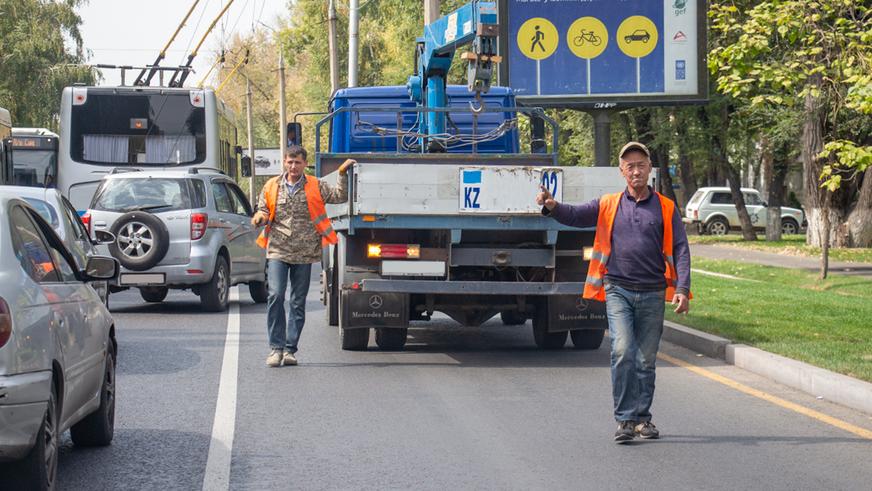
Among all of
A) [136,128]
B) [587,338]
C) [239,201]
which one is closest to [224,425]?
[587,338]

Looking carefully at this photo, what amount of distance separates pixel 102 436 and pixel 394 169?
4.50 m

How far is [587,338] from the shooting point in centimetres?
1335

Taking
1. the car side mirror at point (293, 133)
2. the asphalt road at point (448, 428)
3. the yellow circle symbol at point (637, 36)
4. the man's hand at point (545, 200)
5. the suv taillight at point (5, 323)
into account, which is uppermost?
the yellow circle symbol at point (637, 36)

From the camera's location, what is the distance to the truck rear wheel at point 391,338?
1313 cm

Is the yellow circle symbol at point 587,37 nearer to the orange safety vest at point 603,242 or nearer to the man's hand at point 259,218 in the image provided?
the man's hand at point 259,218

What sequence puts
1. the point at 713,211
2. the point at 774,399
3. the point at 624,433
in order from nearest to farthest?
the point at 624,433
the point at 774,399
the point at 713,211

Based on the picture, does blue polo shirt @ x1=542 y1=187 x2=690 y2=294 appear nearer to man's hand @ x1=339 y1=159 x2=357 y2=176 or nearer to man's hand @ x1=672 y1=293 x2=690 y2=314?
man's hand @ x1=672 y1=293 x2=690 y2=314

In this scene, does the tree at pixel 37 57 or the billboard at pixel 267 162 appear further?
the billboard at pixel 267 162

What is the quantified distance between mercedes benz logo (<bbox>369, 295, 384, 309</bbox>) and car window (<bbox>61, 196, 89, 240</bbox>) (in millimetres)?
2495

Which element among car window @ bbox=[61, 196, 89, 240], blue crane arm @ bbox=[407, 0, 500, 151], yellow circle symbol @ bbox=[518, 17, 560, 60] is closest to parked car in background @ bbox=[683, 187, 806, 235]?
yellow circle symbol @ bbox=[518, 17, 560, 60]

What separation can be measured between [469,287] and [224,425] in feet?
11.8

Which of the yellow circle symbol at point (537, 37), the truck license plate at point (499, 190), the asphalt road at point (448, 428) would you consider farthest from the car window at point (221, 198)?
the yellow circle symbol at point (537, 37)

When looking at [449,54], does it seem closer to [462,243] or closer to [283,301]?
[462,243]

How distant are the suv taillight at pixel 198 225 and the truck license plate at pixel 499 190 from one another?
6302mm
